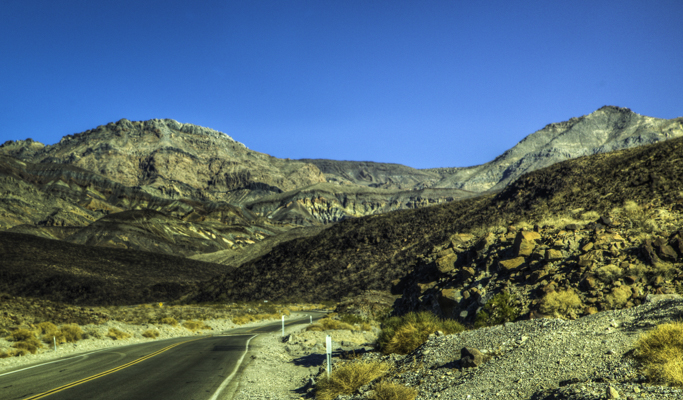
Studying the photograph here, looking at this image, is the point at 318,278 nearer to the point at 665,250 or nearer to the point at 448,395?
the point at 665,250

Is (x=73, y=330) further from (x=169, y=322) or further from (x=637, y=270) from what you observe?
(x=637, y=270)

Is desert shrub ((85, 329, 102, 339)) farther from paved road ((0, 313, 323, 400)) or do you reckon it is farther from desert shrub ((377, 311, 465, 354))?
desert shrub ((377, 311, 465, 354))

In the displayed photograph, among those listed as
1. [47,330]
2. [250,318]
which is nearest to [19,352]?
[47,330]

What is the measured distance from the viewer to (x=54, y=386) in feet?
35.4

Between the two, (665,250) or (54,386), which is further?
(665,250)

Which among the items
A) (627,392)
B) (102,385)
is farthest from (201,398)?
(627,392)

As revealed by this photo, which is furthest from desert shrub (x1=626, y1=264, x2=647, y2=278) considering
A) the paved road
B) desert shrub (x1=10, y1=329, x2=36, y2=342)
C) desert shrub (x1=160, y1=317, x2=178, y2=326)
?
desert shrub (x1=160, y1=317, x2=178, y2=326)

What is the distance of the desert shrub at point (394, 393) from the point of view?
7.77 meters

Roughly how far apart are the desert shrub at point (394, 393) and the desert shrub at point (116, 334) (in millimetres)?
19982

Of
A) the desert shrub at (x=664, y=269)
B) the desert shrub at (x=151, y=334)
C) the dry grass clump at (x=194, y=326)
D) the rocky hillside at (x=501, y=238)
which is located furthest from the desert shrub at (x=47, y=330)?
the desert shrub at (x=664, y=269)

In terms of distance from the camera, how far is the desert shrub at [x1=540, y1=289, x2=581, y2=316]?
1302 cm

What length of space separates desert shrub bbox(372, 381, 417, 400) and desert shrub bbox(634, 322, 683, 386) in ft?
11.3

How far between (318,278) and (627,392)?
53.8 m

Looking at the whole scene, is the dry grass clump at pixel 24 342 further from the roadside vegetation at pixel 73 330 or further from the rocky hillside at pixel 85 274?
the rocky hillside at pixel 85 274
